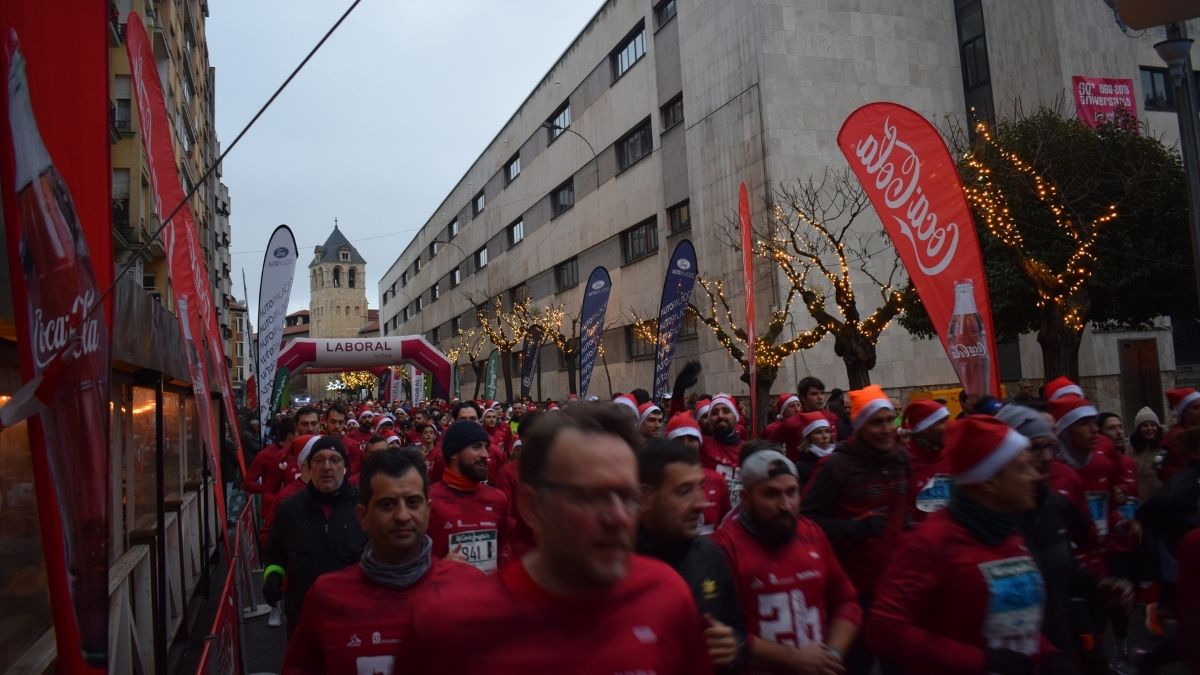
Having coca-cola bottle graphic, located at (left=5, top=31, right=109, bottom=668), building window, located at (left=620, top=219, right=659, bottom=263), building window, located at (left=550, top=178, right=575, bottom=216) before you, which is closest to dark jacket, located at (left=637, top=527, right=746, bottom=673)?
coca-cola bottle graphic, located at (left=5, top=31, right=109, bottom=668)

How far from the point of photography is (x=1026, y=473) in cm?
324

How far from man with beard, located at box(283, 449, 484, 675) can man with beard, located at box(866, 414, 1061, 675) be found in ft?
5.21

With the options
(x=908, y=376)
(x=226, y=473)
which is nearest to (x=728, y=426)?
(x=226, y=473)

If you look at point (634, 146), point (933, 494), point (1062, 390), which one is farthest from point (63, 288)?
point (634, 146)

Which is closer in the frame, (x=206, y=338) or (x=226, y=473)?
(x=206, y=338)

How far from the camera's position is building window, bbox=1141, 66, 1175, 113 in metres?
26.8

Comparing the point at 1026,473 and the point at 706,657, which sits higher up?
the point at 1026,473

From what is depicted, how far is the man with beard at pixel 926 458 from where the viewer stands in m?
5.83

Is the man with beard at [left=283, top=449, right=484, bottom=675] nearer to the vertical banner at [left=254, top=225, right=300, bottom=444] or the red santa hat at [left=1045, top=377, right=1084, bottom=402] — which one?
the red santa hat at [left=1045, top=377, right=1084, bottom=402]

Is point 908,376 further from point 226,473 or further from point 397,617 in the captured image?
point 397,617

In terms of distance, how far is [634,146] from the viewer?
35312 millimetres

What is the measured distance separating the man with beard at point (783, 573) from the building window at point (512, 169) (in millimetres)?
47618

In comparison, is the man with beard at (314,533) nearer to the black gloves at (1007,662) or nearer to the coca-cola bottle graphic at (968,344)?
the black gloves at (1007,662)

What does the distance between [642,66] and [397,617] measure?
32.6 meters
